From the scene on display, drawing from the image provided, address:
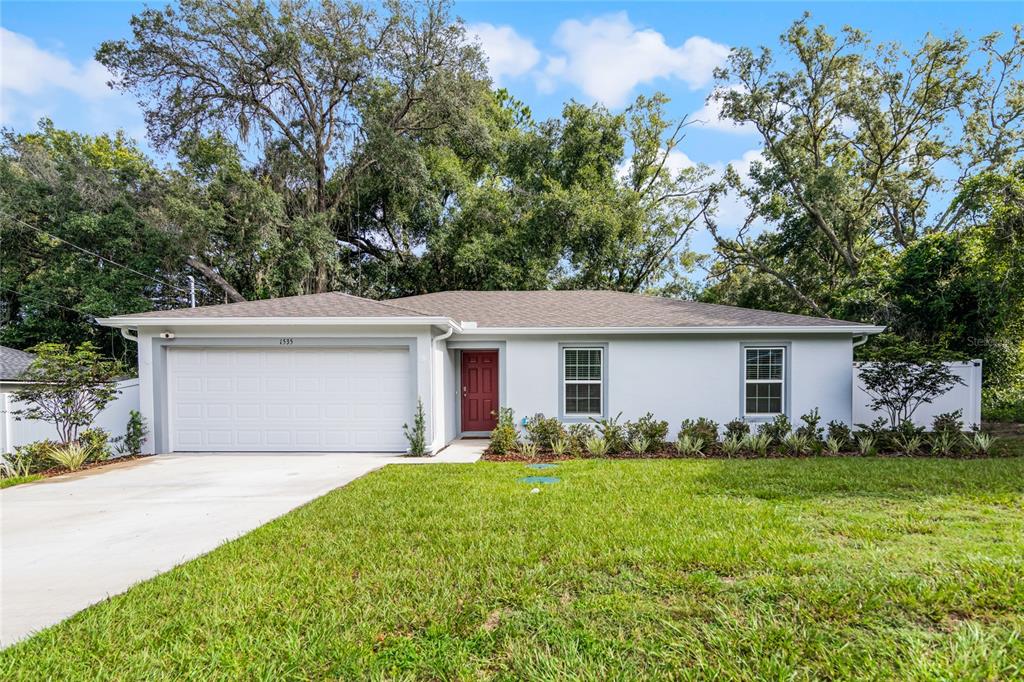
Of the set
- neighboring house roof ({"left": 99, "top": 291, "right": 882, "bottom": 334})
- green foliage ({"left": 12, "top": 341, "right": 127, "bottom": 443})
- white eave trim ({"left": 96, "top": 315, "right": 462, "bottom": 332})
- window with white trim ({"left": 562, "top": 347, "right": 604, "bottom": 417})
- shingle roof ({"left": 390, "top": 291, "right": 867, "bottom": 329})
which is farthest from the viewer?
window with white trim ({"left": 562, "top": 347, "right": 604, "bottom": 417})

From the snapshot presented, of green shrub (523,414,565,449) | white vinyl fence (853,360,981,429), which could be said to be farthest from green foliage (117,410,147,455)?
white vinyl fence (853,360,981,429)

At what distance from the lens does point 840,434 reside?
9.41 metres

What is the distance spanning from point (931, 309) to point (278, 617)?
15052 millimetres

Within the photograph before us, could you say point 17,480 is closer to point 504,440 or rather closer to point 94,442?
point 94,442

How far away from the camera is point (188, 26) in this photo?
16.5m

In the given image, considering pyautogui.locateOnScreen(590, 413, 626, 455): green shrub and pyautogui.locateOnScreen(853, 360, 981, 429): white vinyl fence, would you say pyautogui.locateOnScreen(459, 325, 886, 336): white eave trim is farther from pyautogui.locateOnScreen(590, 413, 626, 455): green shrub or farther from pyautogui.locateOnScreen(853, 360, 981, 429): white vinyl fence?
pyautogui.locateOnScreen(590, 413, 626, 455): green shrub

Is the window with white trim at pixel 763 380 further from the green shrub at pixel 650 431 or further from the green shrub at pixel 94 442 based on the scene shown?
the green shrub at pixel 94 442

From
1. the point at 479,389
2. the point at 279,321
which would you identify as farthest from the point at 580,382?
the point at 279,321

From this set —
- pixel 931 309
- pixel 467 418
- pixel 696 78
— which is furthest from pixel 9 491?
pixel 696 78

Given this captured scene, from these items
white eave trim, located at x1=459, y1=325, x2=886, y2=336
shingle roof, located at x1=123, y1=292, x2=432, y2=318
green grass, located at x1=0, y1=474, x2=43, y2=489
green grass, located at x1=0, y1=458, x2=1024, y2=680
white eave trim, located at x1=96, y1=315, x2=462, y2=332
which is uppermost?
shingle roof, located at x1=123, y1=292, x2=432, y2=318

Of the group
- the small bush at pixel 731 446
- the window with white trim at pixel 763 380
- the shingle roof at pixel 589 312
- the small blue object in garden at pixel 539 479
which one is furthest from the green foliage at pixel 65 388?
the window with white trim at pixel 763 380

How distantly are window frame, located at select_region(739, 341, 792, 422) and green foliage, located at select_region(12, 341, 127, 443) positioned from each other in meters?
11.6

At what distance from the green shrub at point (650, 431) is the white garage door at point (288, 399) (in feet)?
14.0

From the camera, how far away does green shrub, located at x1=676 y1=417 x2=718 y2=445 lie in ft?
30.6
